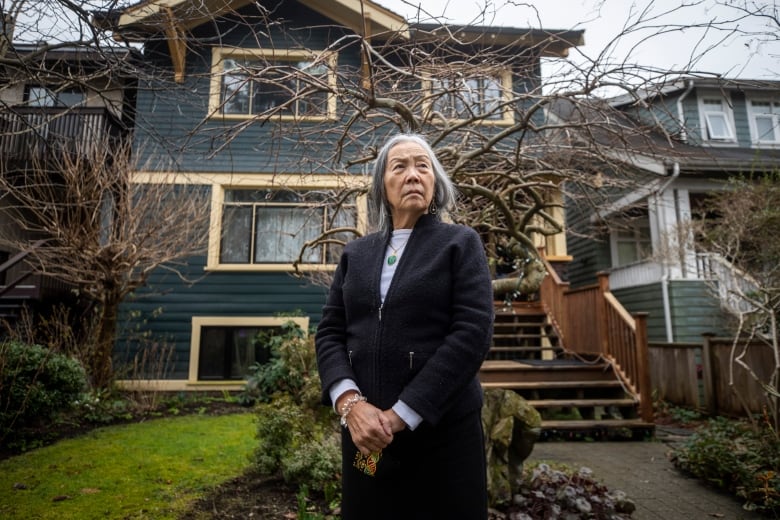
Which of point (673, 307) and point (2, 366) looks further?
point (673, 307)

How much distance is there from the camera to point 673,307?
376 inches

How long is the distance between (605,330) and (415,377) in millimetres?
Result: 6092

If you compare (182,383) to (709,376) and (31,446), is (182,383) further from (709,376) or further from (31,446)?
(709,376)

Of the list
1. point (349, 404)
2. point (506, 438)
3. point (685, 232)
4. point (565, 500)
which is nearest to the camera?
point (349, 404)

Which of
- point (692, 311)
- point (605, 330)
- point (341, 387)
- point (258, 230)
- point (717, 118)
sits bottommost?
point (341, 387)

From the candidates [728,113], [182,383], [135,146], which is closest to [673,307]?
[728,113]

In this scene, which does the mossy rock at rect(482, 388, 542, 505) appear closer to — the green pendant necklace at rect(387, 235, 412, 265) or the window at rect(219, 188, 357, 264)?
the green pendant necklace at rect(387, 235, 412, 265)

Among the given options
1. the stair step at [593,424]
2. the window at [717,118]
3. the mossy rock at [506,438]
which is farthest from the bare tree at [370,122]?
the window at [717,118]

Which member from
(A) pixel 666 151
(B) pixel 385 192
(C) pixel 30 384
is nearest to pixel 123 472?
(C) pixel 30 384

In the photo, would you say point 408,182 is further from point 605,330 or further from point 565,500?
point 605,330

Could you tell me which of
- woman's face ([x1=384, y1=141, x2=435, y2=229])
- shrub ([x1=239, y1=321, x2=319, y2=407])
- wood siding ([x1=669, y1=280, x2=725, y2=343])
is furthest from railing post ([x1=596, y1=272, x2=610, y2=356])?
woman's face ([x1=384, y1=141, x2=435, y2=229])

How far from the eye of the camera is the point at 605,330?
6.69m

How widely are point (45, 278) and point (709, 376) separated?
10995 millimetres

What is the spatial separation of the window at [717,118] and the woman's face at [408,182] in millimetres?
12867
